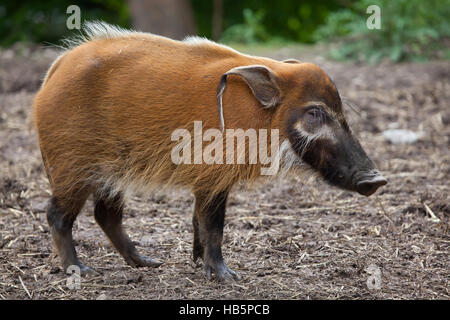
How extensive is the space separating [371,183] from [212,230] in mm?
901

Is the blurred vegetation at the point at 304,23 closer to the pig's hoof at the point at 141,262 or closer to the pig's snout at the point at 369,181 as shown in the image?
the pig's snout at the point at 369,181

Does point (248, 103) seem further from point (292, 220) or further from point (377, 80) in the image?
point (377, 80)

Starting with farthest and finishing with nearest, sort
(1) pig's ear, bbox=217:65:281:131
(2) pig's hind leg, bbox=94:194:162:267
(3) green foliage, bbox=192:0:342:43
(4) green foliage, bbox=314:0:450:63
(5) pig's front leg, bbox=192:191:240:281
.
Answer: (3) green foliage, bbox=192:0:342:43, (4) green foliage, bbox=314:0:450:63, (2) pig's hind leg, bbox=94:194:162:267, (5) pig's front leg, bbox=192:191:240:281, (1) pig's ear, bbox=217:65:281:131

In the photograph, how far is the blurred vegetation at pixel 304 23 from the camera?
379 inches

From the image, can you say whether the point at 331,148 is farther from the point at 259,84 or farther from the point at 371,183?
the point at 259,84

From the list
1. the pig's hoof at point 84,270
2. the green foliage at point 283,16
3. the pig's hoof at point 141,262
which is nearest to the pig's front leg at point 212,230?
the pig's hoof at point 141,262

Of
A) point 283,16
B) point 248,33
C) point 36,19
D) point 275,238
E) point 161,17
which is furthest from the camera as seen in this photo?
point 283,16

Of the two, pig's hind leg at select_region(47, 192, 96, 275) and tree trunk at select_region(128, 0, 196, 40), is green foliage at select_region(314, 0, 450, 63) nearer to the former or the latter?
tree trunk at select_region(128, 0, 196, 40)

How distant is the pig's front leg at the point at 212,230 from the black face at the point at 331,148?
0.52 m

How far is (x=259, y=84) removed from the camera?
135 inches

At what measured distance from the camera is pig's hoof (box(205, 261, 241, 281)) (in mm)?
3648

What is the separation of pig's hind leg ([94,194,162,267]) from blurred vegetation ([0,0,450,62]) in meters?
6.58

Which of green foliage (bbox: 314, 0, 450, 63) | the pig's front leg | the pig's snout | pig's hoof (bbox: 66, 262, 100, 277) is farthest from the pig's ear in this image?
green foliage (bbox: 314, 0, 450, 63)

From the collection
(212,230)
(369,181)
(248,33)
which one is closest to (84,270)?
(212,230)
